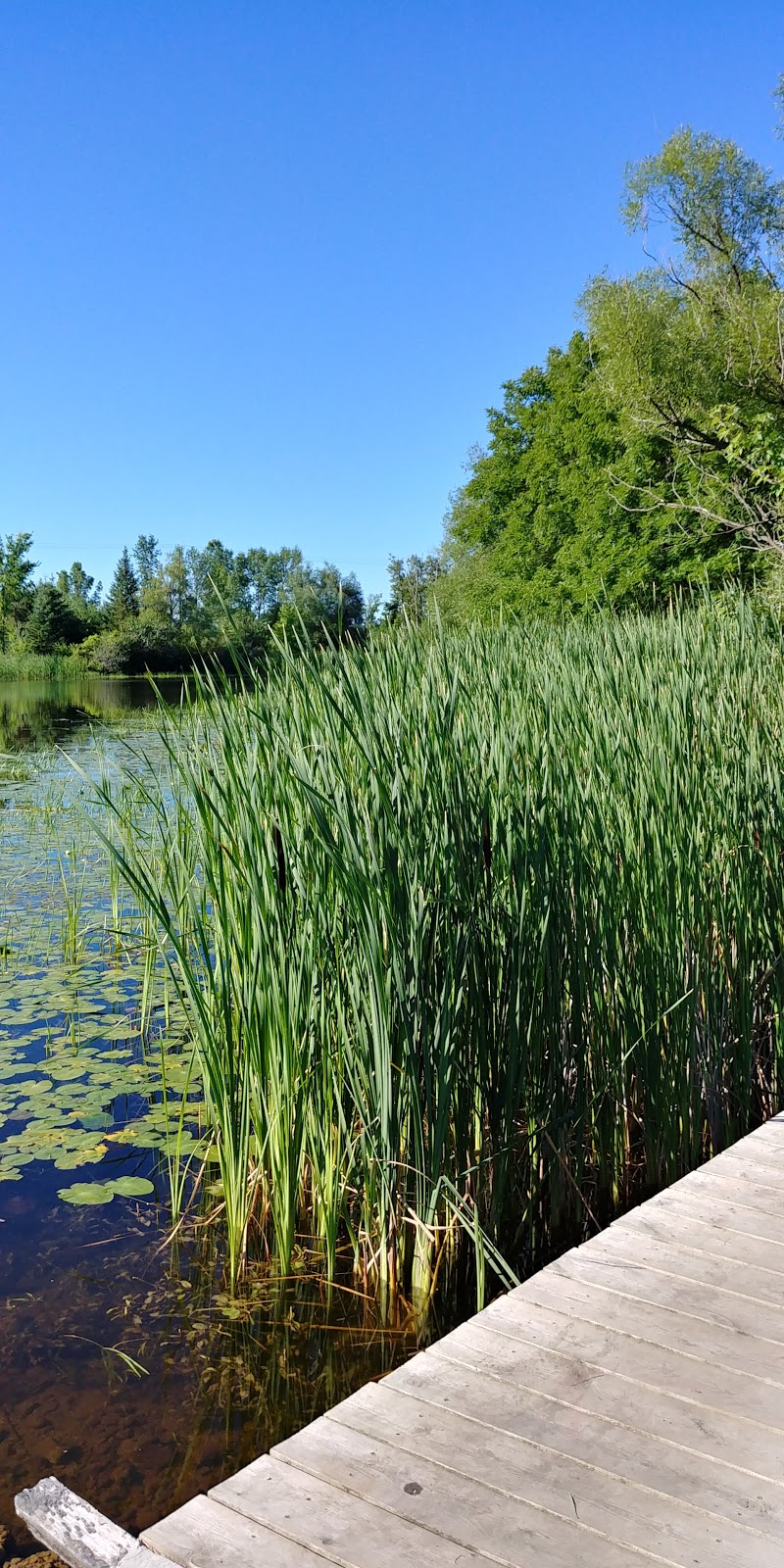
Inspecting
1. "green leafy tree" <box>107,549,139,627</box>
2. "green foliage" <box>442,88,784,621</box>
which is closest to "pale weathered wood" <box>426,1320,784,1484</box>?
"green foliage" <box>442,88,784,621</box>

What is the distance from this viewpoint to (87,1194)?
10.3 ft

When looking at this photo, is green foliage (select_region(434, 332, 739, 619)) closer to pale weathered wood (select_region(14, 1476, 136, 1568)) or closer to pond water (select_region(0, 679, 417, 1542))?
pond water (select_region(0, 679, 417, 1542))

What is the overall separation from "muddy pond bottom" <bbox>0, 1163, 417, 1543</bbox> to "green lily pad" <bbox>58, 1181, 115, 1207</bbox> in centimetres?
12

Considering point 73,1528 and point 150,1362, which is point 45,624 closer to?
point 150,1362

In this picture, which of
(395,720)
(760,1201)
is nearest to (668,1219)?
(760,1201)

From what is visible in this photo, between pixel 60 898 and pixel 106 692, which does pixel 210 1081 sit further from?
pixel 106 692

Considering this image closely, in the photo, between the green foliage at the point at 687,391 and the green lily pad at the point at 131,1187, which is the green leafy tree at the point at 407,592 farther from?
the green foliage at the point at 687,391

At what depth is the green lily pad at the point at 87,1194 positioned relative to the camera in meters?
3.10

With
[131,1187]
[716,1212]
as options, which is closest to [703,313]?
[131,1187]

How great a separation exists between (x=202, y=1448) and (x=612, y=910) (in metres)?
1.43

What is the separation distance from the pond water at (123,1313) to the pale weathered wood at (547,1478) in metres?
0.82

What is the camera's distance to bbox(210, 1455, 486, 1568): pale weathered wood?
48.2 inches

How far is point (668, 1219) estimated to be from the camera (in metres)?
2.05

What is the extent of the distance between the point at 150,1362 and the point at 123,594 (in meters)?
64.8
